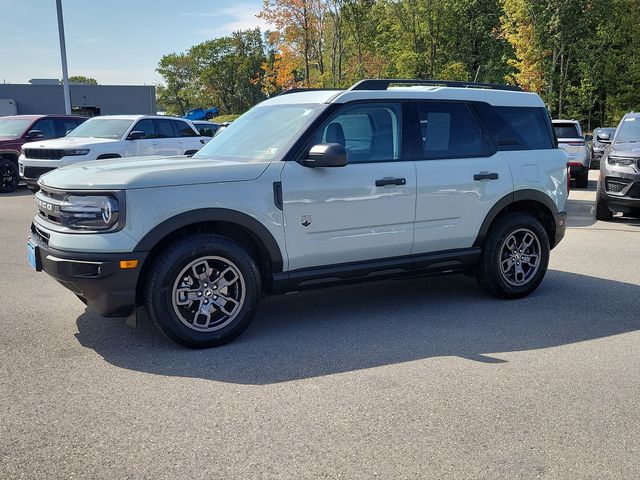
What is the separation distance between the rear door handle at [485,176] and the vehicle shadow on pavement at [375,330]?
1.19 metres

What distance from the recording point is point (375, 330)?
16.6ft

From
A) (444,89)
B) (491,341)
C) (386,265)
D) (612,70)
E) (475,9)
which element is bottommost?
(491,341)

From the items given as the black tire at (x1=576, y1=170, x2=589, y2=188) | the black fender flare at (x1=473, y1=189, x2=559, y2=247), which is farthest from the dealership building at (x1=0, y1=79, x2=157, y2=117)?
the black fender flare at (x1=473, y1=189, x2=559, y2=247)

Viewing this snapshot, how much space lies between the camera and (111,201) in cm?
423

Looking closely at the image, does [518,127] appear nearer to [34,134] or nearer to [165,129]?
[165,129]

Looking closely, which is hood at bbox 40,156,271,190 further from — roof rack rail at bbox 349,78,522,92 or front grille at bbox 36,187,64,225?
roof rack rail at bbox 349,78,522,92

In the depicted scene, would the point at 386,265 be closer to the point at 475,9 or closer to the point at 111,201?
the point at 111,201

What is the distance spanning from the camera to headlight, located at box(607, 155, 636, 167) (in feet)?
34.1

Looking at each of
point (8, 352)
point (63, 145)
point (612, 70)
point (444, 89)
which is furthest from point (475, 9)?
point (8, 352)

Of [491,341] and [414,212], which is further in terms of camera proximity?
[414,212]

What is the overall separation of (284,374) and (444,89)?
3109 mm

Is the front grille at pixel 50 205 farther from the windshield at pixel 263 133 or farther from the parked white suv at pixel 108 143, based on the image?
the parked white suv at pixel 108 143

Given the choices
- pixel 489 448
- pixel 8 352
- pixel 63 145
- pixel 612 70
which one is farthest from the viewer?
pixel 612 70

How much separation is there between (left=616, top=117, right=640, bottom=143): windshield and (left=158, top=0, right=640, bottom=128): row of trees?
19212 millimetres
